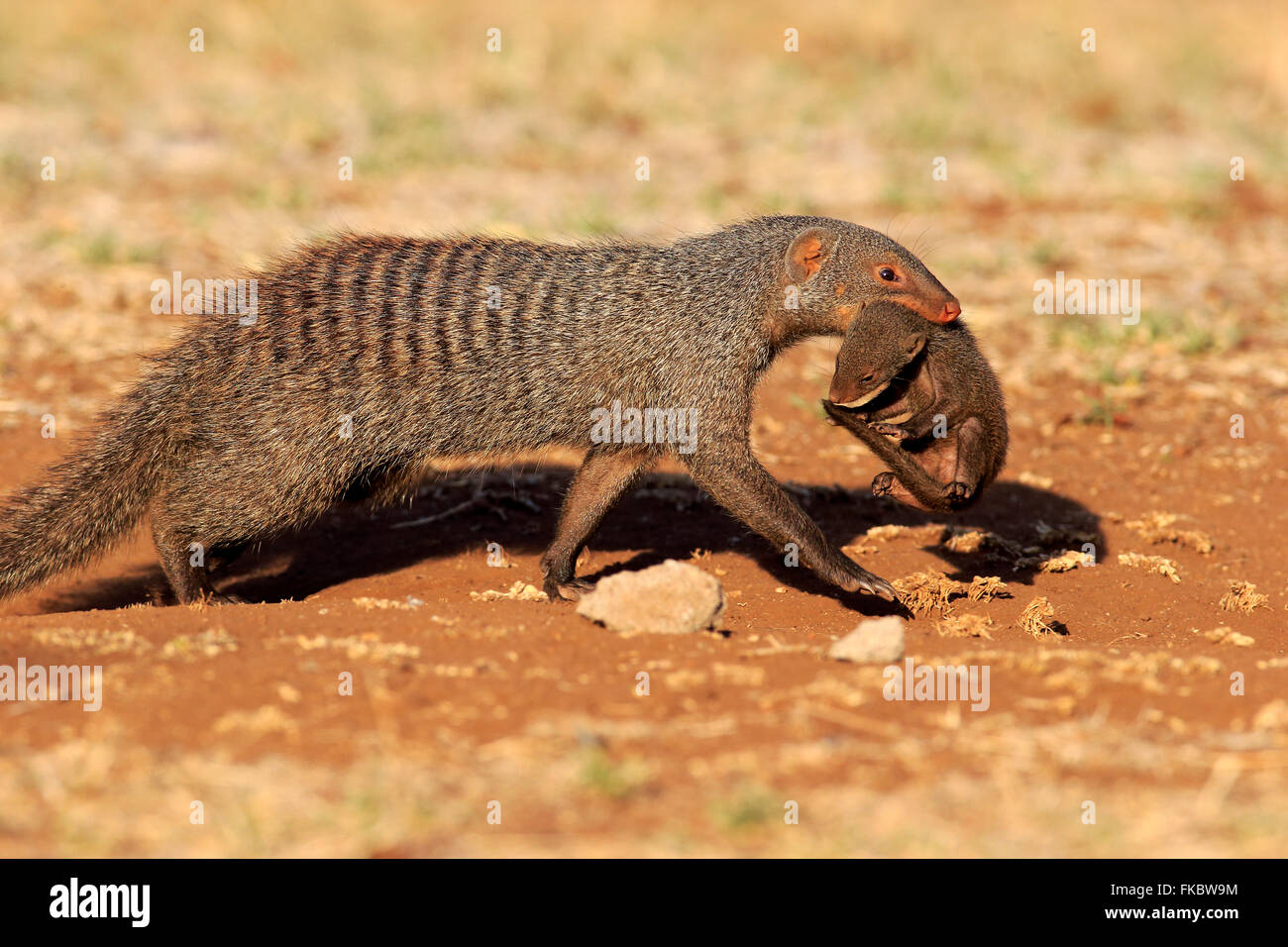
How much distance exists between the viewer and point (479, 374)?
537 cm

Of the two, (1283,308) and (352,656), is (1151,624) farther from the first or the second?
(1283,308)

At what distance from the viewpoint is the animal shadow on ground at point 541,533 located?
5.97 m

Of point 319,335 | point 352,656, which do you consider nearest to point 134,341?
point 319,335

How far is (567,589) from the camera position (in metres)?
5.48

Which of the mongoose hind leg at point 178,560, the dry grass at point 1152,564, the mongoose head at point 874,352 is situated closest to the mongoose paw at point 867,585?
the mongoose head at point 874,352

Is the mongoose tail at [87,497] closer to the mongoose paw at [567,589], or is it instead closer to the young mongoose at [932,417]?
the mongoose paw at [567,589]

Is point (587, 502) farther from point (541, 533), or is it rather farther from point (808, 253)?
point (808, 253)

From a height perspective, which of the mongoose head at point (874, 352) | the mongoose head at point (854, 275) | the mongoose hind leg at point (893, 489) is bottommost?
the mongoose hind leg at point (893, 489)

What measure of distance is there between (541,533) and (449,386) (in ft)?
4.12

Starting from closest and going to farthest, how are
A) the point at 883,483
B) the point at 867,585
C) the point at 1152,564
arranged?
the point at 867,585 → the point at 883,483 → the point at 1152,564

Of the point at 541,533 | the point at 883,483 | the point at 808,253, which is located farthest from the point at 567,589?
the point at 808,253

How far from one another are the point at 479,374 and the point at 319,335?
66 centimetres

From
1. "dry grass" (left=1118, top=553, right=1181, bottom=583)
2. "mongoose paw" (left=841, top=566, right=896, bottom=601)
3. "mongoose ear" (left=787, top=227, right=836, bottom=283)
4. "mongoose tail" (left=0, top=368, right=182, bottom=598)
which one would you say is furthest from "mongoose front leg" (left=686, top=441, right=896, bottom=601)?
"mongoose tail" (left=0, top=368, right=182, bottom=598)

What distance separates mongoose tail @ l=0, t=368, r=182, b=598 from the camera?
17.2 feet
